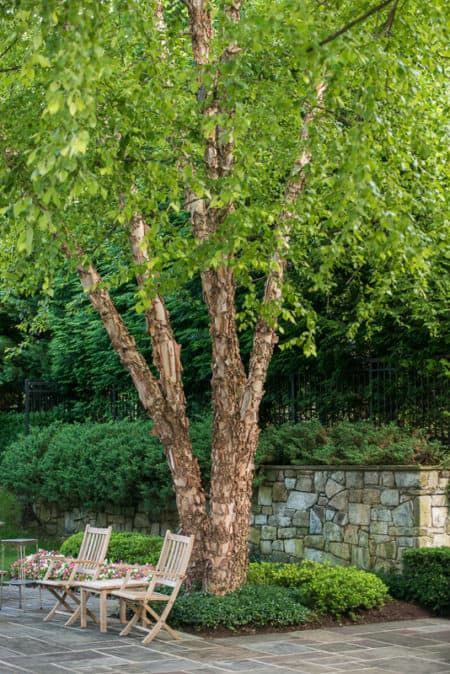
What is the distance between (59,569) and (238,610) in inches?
97.2

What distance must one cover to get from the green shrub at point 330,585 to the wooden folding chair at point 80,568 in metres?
1.70

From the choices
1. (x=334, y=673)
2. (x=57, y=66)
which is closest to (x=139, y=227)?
(x=57, y=66)

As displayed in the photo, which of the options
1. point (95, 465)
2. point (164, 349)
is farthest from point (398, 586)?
point (95, 465)

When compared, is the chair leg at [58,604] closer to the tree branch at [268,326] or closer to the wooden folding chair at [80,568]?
the wooden folding chair at [80,568]

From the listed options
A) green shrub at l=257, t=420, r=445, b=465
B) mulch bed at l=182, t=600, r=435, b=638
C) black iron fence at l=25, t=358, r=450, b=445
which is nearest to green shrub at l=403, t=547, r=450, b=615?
mulch bed at l=182, t=600, r=435, b=638

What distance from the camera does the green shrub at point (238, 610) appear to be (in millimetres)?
10539

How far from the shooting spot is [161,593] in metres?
11.1

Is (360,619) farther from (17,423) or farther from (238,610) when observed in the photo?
(17,423)

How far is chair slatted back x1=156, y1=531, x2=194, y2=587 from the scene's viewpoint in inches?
403

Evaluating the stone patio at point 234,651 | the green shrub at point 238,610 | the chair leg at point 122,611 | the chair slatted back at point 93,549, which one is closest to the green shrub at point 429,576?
the stone patio at point 234,651

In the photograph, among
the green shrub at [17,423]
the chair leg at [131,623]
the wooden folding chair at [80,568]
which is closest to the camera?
the chair leg at [131,623]

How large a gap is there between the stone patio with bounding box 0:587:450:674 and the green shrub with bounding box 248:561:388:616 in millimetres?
283

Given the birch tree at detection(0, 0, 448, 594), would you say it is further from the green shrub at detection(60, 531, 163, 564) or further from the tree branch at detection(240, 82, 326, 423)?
the green shrub at detection(60, 531, 163, 564)

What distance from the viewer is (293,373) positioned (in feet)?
51.8
